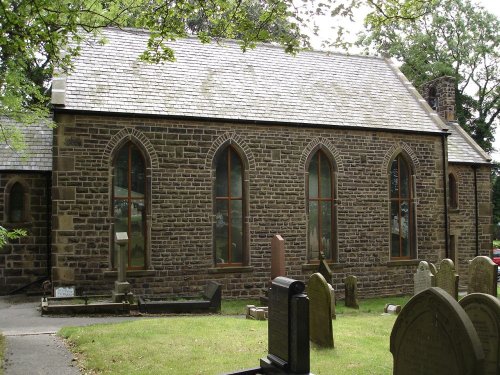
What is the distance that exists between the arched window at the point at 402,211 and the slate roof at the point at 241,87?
1.50m

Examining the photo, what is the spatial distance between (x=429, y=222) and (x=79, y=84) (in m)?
12.3

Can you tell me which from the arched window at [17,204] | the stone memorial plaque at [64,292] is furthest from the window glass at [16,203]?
the stone memorial plaque at [64,292]

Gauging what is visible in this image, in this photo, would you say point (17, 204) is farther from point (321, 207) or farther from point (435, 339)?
point (435, 339)

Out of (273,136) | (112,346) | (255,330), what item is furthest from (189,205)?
(112,346)

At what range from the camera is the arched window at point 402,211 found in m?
18.2

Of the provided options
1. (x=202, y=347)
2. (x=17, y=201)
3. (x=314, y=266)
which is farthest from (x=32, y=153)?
(x=202, y=347)

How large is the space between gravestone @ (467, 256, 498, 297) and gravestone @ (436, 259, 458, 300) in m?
0.66

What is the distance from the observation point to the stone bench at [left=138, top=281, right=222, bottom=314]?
42.4ft

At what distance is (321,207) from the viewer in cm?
1720

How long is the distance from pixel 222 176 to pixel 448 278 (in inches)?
271

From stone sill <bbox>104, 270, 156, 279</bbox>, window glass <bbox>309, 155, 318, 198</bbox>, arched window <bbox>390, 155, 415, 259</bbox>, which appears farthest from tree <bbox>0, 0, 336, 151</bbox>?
arched window <bbox>390, 155, 415, 259</bbox>

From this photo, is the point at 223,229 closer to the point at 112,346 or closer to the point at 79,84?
the point at 79,84

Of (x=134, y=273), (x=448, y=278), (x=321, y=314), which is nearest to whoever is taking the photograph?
Result: (x=321, y=314)

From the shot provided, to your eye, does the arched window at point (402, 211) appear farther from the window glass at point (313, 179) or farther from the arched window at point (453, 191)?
the arched window at point (453, 191)
